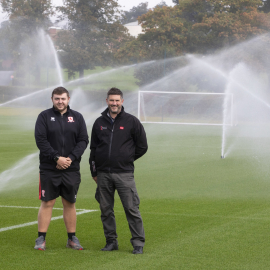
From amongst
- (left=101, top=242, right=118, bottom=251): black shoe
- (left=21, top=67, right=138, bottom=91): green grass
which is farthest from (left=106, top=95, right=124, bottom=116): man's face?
(left=21, top=67, right=138, bottom=91): green grass

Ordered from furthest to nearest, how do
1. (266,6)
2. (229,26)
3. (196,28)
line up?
(266,6)
(196,28)
(229,26)

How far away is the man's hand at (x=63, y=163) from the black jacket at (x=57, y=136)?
0.06m

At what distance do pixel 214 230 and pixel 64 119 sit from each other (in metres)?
2.50

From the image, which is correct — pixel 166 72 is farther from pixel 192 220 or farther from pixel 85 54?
pixel 192 220

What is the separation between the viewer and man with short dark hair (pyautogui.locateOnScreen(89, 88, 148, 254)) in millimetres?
5145

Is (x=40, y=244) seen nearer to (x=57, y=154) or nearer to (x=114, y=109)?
(x=57, y=154)

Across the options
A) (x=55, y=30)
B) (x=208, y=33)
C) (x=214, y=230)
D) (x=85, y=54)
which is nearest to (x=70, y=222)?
(x=214, y=230)

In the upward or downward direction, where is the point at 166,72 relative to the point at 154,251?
upward

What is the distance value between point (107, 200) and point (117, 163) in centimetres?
44

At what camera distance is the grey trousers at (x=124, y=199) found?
5141 millimetres

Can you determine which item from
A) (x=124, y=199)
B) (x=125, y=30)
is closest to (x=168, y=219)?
(x=124, y=199)

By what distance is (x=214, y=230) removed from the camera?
6.27 m

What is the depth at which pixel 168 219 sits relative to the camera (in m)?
7.05

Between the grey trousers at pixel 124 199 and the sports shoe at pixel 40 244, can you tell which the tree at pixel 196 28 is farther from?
the sports shoe at pixel 40 244
